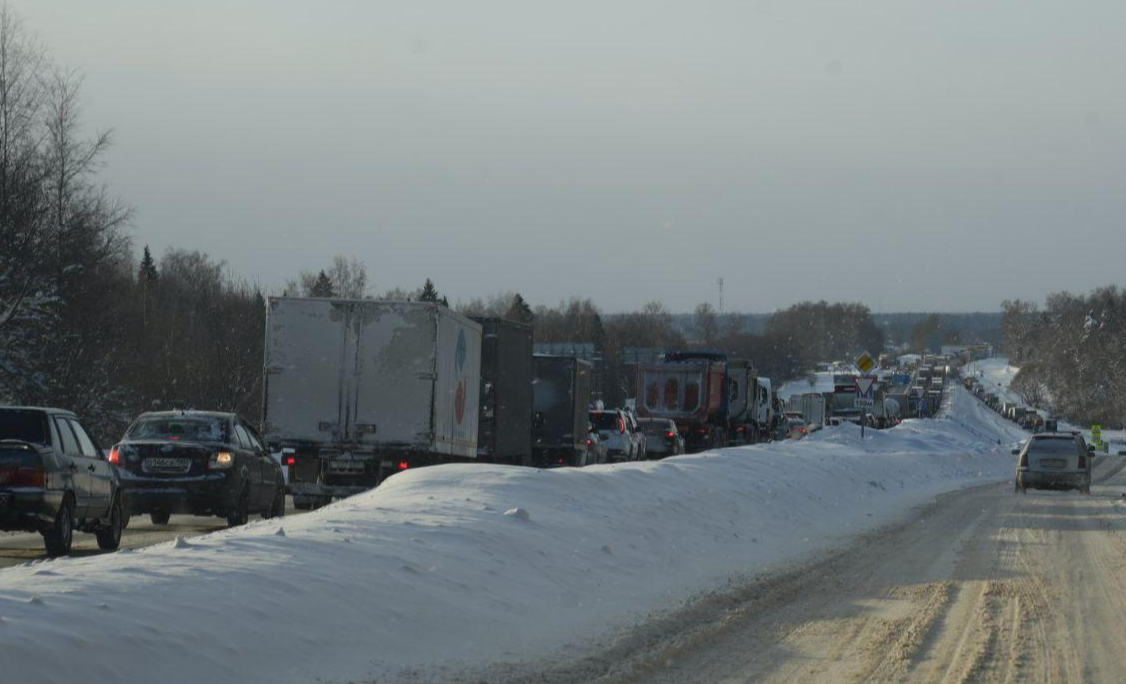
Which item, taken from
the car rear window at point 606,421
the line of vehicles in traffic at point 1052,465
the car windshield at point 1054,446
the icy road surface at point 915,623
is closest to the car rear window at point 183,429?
the icy road surface at point 915,623

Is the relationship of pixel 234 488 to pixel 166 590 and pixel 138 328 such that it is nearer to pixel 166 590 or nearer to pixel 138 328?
pixel 166 590

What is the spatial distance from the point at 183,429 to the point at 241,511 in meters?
1.51

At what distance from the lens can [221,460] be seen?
18.5m

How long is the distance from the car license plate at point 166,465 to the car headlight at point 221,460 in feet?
1.04

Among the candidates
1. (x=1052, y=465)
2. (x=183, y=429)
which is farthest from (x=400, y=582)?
(x=1052, y=465)

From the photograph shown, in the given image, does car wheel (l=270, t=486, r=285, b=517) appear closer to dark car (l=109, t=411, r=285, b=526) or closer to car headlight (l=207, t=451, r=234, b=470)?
dark car (l=109, t=411, r=285, b=526)

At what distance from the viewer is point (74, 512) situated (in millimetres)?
14984

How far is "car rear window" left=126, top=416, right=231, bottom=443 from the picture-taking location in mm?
18891

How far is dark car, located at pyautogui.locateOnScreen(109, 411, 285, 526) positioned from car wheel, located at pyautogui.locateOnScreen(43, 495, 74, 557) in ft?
10.5

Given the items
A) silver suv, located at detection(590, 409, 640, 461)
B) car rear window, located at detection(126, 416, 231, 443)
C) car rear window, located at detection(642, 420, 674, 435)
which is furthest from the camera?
car rear window, located at detection(642, 420, 674, 435)

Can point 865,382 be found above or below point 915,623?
above

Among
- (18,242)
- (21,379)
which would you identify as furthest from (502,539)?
(18,242)

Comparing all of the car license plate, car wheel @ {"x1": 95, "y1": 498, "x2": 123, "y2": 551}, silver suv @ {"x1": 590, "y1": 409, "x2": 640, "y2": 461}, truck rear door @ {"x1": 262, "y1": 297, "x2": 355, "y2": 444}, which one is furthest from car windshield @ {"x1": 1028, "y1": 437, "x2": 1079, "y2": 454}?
car wheel @ {"x1": 95, "y1": 498, "x2": 123, "y2": 551}

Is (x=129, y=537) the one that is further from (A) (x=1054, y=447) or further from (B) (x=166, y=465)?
(A) (x=1054, y=447)
